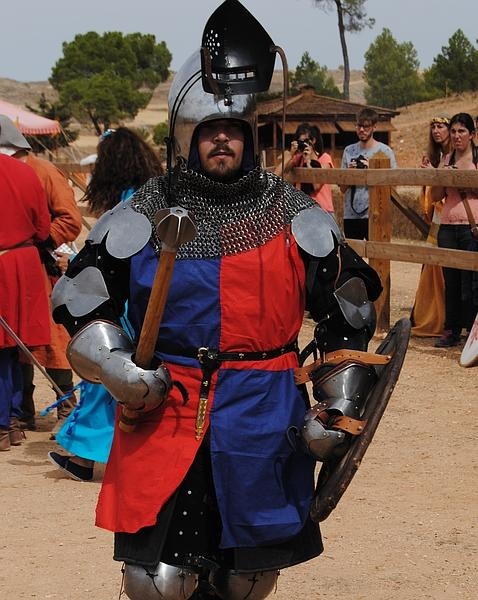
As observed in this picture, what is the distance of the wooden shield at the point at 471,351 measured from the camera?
8195mm

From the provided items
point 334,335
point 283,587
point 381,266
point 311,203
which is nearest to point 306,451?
point 334,335

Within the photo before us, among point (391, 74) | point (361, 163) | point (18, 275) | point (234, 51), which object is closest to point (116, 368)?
point (234, 51)

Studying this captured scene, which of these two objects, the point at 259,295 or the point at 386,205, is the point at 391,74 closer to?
the point at 386,205

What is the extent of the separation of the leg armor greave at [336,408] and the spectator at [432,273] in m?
6.07

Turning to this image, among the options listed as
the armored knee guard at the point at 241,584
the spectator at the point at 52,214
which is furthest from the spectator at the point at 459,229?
the armored knee guard at the point at 241,584

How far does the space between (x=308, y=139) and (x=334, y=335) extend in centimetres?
750

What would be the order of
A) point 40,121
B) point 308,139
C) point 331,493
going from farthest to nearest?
point 40,121
point 308,139
point 331,493

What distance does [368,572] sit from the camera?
4512 millimetres

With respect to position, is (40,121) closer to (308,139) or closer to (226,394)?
(308,139)

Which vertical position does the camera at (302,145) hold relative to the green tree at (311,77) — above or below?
above

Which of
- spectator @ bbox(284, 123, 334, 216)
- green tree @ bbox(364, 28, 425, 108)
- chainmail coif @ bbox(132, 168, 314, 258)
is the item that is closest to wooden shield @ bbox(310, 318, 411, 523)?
chainmail coif @ bbox(132, 168, 314, 258)

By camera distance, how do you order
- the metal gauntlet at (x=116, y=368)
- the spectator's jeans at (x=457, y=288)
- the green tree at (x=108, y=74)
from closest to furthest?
the metal gauntlet at (x=116, y=368), the spectator's jeans at (x=457, y=288), the green tree at (x=108, y=74)

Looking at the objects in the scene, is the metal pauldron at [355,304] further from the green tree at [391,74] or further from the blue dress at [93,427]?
the green tree at [391,74]

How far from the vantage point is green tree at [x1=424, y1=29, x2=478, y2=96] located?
44.8 meters
